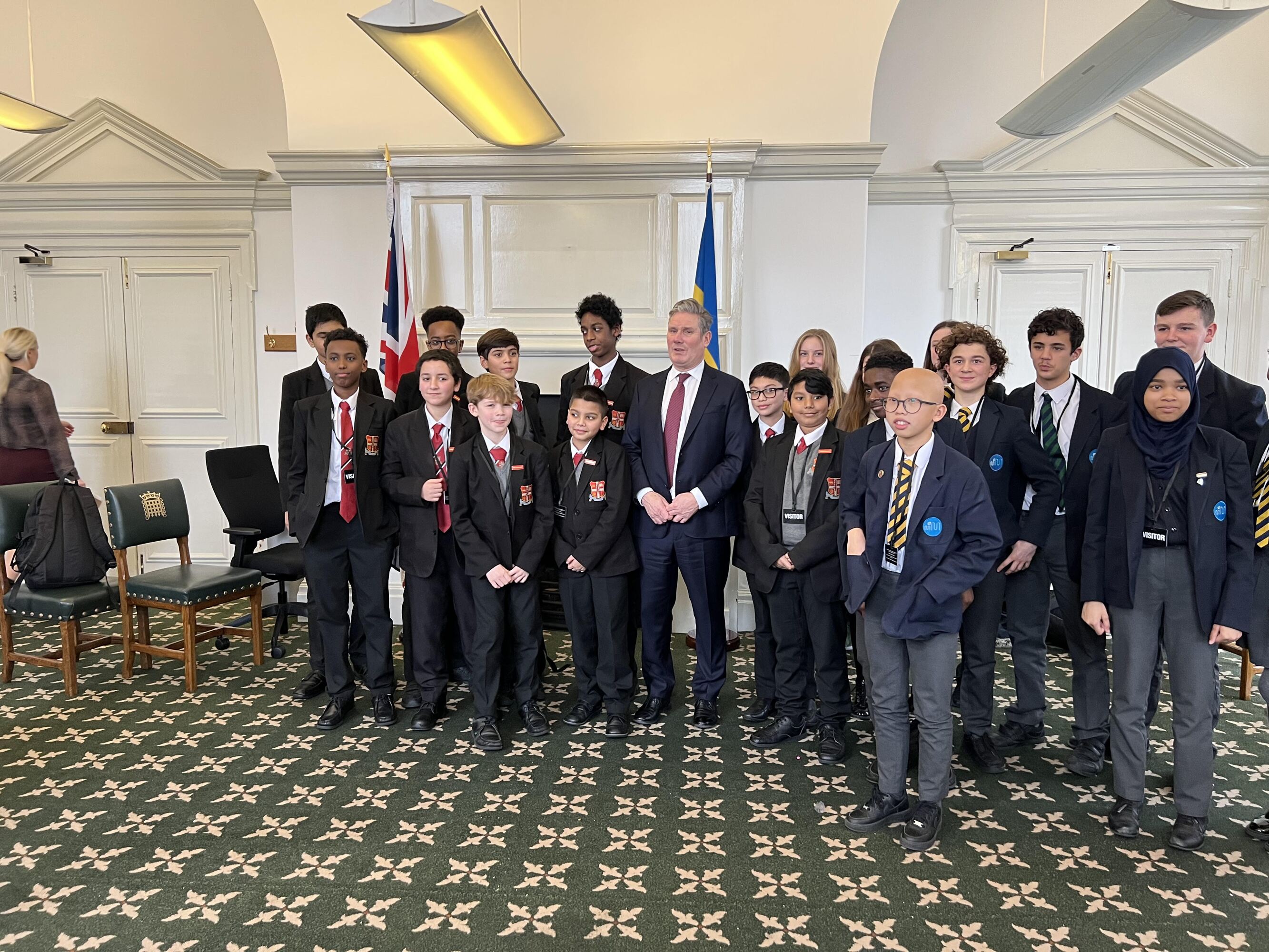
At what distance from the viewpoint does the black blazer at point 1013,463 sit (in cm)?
319

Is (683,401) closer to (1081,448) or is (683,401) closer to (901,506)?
(901,506)

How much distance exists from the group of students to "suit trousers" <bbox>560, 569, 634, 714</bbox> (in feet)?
0.04

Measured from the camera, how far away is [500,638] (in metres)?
3.56

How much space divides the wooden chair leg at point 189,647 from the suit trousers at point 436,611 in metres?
1.26

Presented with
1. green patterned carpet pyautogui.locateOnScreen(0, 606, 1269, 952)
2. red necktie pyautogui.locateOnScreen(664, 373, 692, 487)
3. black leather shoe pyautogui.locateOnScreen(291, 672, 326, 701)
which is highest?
red necktie pyautogui.locateOnScreen(664, 373, 692, 487)

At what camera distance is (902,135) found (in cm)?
584

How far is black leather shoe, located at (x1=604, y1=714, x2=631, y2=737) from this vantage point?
3.60m

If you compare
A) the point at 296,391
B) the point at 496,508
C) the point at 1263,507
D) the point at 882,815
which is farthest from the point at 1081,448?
the point at 296,391

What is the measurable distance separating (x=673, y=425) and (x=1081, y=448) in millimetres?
1643

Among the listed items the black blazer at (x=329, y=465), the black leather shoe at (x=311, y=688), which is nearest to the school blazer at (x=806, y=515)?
the black blazer at (x=329, y=465)

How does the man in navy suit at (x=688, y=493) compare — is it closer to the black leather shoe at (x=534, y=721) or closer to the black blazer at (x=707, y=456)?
the black blazer at (x=707, y=456)

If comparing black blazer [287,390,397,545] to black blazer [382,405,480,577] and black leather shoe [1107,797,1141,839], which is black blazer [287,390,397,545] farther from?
black leather shoe [1107,797,1141,839]

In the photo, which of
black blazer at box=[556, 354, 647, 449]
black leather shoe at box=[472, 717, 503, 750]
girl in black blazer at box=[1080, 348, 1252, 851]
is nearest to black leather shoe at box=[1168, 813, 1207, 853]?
girl in black blazer at box=[1080, 348, 1252, 851]

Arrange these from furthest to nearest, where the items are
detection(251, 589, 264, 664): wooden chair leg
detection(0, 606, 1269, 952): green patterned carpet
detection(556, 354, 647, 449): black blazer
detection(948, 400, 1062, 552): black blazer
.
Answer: detection(251, 589, 264, 664): wooden chair leg → detection(556, 354, 647, 449): black blazer → detection(948, 400, 1062, 552): black blazer → detection(0, 606, 1269, 952): green patterned carpet
